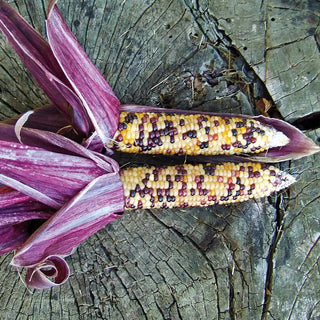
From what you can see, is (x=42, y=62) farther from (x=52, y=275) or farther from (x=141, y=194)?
(x=52, y=275)

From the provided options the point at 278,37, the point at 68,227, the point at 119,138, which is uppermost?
the point at 278,37

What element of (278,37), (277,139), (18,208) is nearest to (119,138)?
(18,208)

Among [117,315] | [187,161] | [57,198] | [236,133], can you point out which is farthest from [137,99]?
[117,315]

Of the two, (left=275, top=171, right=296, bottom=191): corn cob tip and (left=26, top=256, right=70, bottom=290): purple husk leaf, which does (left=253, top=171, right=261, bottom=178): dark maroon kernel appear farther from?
(left=26, top=256, right=70, bottom=290): purple husk leaf

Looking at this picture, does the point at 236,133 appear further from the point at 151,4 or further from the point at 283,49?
the point at 151,4

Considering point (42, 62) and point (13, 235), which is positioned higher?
point (42, 62)

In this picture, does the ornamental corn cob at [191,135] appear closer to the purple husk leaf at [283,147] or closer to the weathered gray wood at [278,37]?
the purple husk leaf at [283,147]
